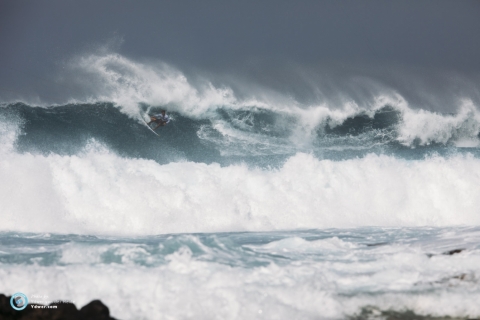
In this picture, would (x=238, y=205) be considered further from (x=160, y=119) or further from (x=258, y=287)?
(x=258, y=287)

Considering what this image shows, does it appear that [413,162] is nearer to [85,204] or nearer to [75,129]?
[85,204]

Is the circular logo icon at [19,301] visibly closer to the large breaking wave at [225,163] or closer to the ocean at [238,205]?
the ocean at [238,205]

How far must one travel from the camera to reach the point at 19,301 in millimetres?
5543

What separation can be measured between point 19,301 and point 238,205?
27.3 feet

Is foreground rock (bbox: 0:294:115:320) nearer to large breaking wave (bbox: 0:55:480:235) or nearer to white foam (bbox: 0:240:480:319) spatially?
white foam (bbox: 0:240:480:319)

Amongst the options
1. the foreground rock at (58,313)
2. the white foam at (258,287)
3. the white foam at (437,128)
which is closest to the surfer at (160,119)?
the white foam at (437,128)

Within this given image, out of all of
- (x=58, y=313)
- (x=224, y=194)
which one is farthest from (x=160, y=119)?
(x=58, y=313)

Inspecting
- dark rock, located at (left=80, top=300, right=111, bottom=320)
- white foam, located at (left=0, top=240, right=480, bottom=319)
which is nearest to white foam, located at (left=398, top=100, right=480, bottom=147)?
white foam, located at (left=0, top=240, right=480, bottom=319)

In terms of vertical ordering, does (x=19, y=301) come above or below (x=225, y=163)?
below

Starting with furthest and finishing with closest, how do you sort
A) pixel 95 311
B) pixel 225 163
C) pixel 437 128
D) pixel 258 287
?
pixel 437 128
pixel 225 163
pixel 258 287
pixel 95 311

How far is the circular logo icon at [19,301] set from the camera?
5359 millimetres

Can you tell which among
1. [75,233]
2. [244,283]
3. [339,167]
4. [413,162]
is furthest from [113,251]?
[413,162]

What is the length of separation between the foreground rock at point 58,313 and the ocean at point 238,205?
65 cm

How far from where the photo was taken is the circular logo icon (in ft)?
17.6
